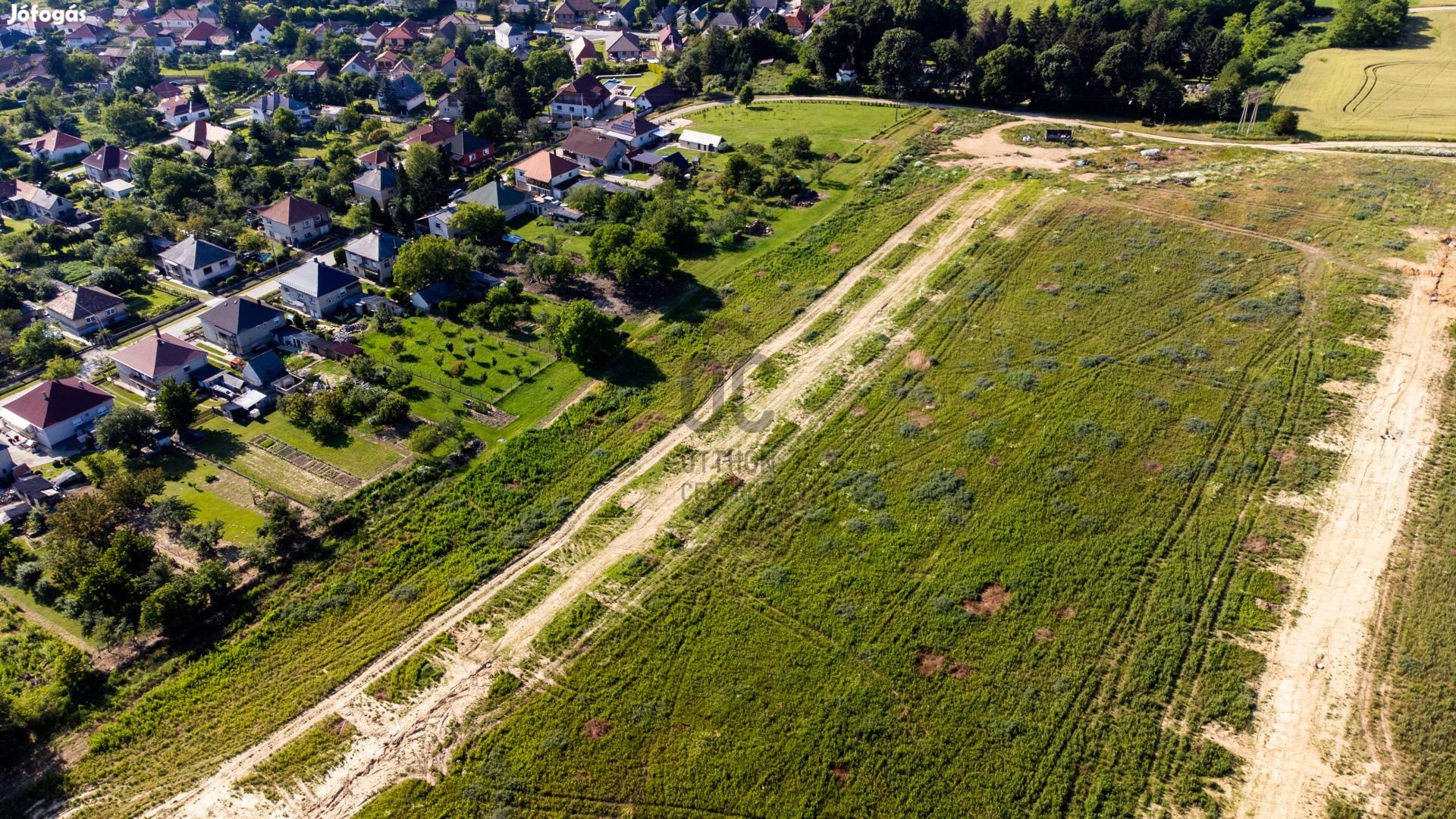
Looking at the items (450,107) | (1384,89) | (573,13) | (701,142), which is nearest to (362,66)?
(450,107)

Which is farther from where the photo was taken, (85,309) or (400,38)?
(400,38)

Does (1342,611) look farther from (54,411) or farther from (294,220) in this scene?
(294,220)

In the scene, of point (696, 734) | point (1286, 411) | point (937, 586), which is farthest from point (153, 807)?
point (1286, 411)

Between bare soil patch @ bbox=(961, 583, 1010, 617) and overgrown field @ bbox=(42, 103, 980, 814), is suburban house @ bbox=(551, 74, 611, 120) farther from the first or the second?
bare soil patch @ bbox=(961, 583, 1010, 617)

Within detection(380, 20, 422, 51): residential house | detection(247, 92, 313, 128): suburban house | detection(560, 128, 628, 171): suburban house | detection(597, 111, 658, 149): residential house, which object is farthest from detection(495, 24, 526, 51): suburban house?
detection(560, 128, 628, 171): suburban house

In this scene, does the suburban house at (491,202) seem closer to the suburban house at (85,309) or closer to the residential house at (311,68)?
the suburban house at (85,309)

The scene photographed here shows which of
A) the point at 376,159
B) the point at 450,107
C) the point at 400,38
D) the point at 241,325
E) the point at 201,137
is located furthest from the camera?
the point at 400,38

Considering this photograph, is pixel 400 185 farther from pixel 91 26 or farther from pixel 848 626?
pixel 91 26
